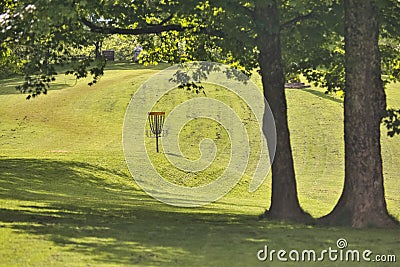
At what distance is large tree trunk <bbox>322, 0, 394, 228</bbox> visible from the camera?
51.8 feet

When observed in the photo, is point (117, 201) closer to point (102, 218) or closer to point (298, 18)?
point (102, 218)

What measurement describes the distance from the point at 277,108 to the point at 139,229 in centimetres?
438

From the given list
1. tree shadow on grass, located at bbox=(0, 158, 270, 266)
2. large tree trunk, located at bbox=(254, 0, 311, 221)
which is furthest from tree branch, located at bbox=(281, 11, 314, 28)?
tree shadow on grass, located at bbox=(0, 158, 270, 266)

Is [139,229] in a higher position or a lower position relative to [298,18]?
lower

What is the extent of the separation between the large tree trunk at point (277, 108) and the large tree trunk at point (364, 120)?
1664 mm

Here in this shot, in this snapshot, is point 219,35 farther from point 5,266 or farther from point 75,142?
point 75,142

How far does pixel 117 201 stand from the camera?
22.4 metres

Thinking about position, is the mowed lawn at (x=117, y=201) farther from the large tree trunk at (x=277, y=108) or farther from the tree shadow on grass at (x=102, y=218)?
the large tree trunk at (x=277, y=108)

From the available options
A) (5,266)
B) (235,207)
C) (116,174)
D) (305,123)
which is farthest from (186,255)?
(305,123)

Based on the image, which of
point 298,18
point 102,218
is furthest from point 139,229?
point 298,18

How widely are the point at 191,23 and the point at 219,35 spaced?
1.24 meters

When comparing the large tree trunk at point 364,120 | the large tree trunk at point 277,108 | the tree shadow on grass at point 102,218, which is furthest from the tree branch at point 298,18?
the tree shadow on grass at point 102,218

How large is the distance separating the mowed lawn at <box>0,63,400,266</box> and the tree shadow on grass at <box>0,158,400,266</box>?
21mm

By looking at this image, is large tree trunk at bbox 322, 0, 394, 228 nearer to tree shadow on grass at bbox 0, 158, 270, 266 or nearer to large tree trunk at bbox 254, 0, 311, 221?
Result: large tree trunk at bbox 254, 0, 311, 221
